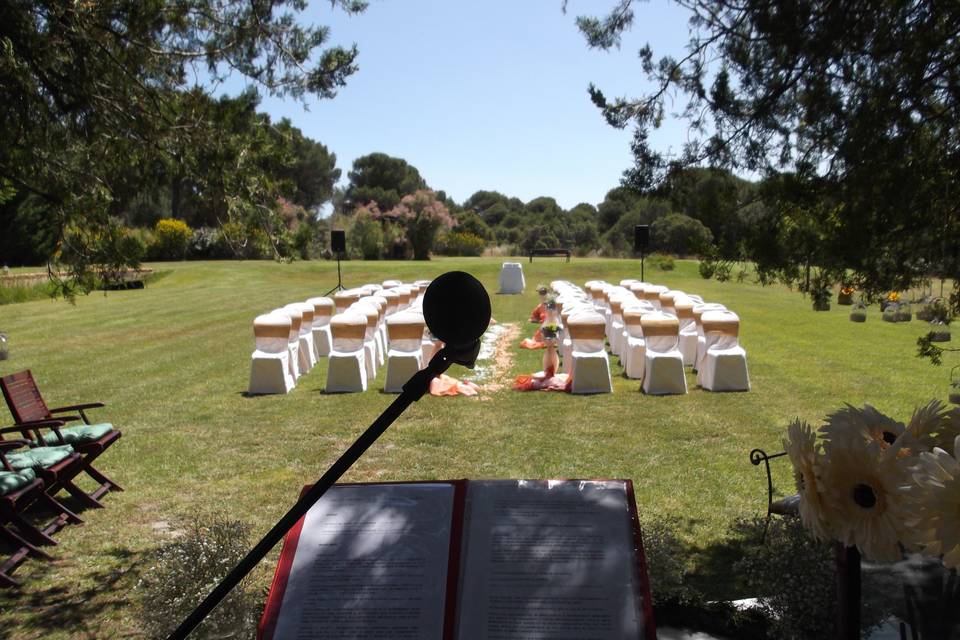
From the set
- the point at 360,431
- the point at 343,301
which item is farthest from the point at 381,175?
the point at 360,431

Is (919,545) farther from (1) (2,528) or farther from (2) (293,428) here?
(2) (293,428)

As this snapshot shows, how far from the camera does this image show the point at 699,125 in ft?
16.7

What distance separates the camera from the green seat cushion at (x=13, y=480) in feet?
17.5

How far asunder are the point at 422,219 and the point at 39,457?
131ft

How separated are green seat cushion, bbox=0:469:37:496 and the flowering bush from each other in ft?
132

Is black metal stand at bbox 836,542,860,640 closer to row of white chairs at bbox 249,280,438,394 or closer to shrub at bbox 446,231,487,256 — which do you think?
row of white chairs at bbox 249,280,438,394

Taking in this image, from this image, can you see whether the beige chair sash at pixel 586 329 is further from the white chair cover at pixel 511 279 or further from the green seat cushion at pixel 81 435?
the white chair cover at pixel 511 279

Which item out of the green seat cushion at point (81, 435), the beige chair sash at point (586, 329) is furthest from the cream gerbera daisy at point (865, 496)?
the beige chair sash at point (586, 329)

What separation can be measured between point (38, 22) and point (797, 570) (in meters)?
5.81

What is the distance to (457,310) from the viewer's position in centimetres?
115

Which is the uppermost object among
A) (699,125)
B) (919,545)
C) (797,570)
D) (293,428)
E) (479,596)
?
(699,125)

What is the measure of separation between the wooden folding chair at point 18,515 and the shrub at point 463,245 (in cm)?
4344

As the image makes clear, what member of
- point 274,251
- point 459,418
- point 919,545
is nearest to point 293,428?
point 459,418

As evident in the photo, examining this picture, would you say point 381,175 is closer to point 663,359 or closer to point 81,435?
point 663,359
